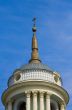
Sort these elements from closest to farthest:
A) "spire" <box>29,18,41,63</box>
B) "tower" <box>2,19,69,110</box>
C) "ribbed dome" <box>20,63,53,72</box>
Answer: "tower" <box>2,19,69,110</box>, "ribbed dome" <box>20,63,53,72</box>, "spire" <box>29,18,41,63</box>

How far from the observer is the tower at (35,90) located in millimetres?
57875

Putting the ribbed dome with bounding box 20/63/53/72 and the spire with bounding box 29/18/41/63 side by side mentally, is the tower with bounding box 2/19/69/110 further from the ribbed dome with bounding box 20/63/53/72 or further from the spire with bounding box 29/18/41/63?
the spire with bounding box 29/18/41/63

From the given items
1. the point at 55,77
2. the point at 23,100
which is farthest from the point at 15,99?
the point at 55,77

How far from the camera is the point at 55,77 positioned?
60656 millimetres

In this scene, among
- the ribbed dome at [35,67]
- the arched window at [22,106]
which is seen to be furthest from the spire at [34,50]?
the arched window at [22,106]

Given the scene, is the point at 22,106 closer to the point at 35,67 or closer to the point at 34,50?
the point at 35,67

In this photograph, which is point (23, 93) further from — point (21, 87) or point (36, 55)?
point (36, 55)

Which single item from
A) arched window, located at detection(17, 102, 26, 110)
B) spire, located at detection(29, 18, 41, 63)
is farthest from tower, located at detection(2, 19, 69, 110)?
spire, located at detection(29, 18, 41, 63)

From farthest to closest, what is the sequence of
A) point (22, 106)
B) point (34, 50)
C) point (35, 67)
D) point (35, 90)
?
point (34, 50)
point (22, 106)
point (35, 67)
point (35, 90)

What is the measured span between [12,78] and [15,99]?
8.03ft

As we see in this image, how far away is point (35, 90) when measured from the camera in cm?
5812

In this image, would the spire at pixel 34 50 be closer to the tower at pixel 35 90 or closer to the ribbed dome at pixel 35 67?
the ribbed dome at pixel 35 67

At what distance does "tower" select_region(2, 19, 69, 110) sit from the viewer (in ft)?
190

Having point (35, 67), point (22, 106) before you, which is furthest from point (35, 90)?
point (22, 106)
